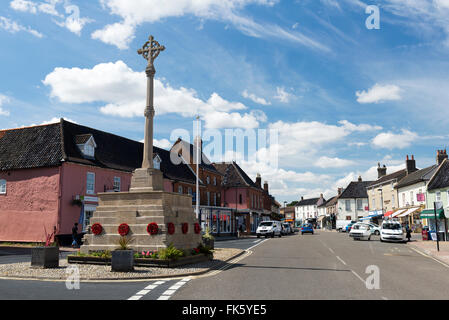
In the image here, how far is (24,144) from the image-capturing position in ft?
97.9

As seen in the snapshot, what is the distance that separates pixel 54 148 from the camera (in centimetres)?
2817

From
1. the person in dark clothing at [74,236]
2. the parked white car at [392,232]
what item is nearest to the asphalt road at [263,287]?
the person in dark clothing at [74,236]

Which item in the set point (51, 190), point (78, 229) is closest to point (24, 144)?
point (51, 190)

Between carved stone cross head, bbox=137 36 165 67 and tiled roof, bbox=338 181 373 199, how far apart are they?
66.6 m

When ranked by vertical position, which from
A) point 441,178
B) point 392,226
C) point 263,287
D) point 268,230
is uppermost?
A: point 441,178

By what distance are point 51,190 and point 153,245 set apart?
52.1 feet

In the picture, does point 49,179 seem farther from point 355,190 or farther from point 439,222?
point 355,190

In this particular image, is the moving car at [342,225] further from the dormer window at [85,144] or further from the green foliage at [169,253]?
the green foliage at [169,253]

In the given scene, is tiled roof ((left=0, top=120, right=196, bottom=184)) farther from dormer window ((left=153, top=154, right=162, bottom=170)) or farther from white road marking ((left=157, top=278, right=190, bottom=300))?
white road marking ((left=157, top=278, right=190, bottom=300))

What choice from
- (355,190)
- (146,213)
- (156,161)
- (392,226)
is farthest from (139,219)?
(355,190)

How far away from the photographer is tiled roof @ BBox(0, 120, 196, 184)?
1094 inches

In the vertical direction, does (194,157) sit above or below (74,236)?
above

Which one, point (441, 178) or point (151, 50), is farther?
point (441, 178)

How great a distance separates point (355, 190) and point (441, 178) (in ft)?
129
